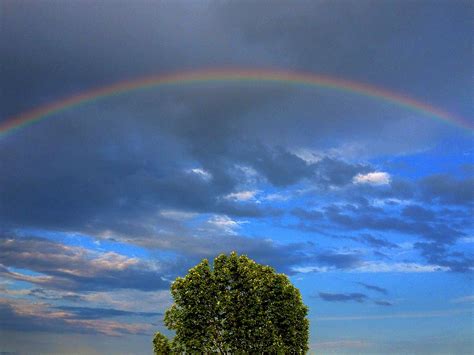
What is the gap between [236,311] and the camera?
195 ft

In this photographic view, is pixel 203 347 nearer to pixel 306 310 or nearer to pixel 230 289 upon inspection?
pixel 230 289

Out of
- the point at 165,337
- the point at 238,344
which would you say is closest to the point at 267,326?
the point at 238,344

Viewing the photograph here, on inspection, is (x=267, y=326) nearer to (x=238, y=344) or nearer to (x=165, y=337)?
(x=238, y=344)

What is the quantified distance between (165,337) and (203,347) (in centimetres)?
536

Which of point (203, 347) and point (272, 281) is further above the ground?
point (272, 281)

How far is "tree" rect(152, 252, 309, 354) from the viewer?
58938 millimetres

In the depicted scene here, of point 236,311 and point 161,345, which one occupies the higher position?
point 236,311

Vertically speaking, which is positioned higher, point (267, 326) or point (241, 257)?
point (241, 257)

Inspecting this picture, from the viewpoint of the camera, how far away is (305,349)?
62.0m

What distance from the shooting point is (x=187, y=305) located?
60.5 metres

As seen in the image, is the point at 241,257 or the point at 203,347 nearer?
the point at 203,347

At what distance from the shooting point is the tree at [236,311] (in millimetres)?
58938

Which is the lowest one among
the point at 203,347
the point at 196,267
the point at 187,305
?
the point at 203,347

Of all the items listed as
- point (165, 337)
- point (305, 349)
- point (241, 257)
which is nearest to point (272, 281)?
point (241, 257)
